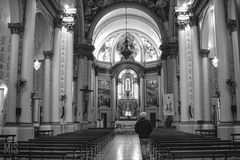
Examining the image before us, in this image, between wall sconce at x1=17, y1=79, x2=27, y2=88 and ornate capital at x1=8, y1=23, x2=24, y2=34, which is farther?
ornate capital at x1=8, y1=23, x2=24, y2=34

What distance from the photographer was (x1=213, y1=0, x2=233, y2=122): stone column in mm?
12758

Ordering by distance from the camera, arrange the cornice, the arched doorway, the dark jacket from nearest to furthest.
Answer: the dark jacket, the cornice, the arched doorway

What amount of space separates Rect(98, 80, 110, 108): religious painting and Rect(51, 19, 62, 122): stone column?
1920cm

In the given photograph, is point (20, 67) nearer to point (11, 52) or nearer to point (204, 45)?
point (11, 52)

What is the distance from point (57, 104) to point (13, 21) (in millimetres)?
6467

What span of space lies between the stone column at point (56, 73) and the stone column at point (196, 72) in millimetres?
Result: 8249

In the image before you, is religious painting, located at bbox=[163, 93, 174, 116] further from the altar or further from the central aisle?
the altar

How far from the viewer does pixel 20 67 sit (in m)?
13.2

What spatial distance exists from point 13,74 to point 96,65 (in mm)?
23714

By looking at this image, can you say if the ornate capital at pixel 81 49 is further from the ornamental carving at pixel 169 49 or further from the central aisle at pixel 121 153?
the central aisle at pixel 121 153

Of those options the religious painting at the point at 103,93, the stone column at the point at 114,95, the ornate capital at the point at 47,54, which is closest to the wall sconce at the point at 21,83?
the ornate capital at the point at 47,54

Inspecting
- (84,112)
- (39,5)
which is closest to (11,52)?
(39,5)

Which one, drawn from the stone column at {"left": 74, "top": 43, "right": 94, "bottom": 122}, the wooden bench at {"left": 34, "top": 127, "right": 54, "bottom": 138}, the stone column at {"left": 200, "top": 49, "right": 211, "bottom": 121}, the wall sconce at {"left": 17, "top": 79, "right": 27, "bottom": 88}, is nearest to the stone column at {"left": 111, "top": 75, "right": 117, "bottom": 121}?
the stone column at {"left": 74, "top": 43, "right": 94, "bottom": 122}

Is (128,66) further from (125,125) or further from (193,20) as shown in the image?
(193,20)
